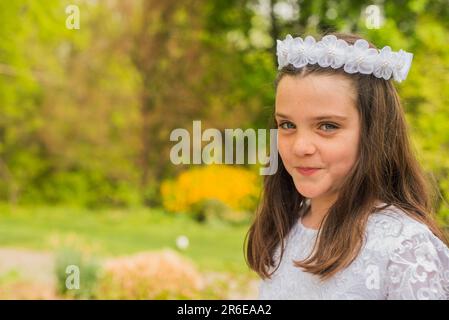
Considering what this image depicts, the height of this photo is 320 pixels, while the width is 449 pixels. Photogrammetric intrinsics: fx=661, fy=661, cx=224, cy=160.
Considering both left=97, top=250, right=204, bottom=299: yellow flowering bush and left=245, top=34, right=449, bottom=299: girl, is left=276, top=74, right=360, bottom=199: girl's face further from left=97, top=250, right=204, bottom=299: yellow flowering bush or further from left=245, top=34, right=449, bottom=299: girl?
left=97, top=250, right=204, bottom=299: yellow flowering bush

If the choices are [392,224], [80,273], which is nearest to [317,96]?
[392,224]

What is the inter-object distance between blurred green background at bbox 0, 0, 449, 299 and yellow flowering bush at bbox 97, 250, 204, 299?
2 cm

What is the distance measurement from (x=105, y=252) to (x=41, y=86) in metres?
5.90

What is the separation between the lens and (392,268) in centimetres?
149

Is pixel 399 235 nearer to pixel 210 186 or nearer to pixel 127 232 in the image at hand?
pixel 127 232

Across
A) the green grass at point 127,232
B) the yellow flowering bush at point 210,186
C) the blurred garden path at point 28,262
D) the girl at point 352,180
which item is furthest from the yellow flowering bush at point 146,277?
the yellow flowering bush at point 210,186

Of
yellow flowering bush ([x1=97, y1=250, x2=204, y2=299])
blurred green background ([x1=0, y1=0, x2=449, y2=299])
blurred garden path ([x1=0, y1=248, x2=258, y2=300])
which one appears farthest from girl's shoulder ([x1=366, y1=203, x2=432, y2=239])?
blurred garden path ([x1=0, y1=248, x2=258, y2=300])

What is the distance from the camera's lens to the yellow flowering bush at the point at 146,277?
410 cm

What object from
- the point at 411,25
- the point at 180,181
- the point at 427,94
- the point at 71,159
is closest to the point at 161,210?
the point at 180,181

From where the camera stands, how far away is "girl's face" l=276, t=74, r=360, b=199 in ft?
5.29

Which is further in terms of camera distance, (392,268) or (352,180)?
(352,180)

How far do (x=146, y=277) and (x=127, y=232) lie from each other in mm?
6329

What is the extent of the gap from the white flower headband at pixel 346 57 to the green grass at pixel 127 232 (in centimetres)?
601
